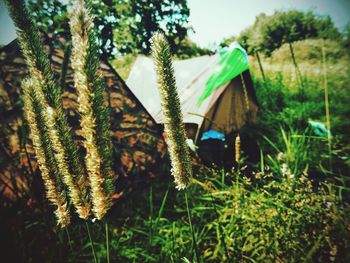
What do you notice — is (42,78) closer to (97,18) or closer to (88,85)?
(88,85)

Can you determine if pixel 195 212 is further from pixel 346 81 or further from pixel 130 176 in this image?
pixel 346 81

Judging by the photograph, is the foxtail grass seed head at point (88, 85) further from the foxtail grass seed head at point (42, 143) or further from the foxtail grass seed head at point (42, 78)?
the foxtail grass seed head at point (42, 143)

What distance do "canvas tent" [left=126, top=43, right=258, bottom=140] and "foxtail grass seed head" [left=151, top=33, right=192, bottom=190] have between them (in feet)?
9.77

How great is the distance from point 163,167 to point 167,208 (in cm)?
62

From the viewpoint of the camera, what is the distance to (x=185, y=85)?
5410 millimetres

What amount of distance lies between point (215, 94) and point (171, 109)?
153 inches

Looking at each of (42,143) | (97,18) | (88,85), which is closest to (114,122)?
(42,143)

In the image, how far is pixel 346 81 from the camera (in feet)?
19.7

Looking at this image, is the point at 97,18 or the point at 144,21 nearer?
A: the point at 97,18

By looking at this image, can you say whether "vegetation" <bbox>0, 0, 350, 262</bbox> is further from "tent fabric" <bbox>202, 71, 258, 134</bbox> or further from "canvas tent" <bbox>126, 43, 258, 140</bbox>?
"canvas tent" <bbox>126, 43, 258, 140</bbox>

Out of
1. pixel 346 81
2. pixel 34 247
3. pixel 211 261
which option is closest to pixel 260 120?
pixel 346 81

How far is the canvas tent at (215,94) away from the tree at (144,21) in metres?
10.9

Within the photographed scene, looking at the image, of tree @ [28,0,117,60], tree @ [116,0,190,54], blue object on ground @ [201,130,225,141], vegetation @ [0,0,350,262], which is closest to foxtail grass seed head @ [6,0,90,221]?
vegetation @ [0,0,350,262]

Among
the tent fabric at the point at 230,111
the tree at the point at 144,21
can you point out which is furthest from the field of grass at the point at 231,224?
the tree at the point at 144,21
